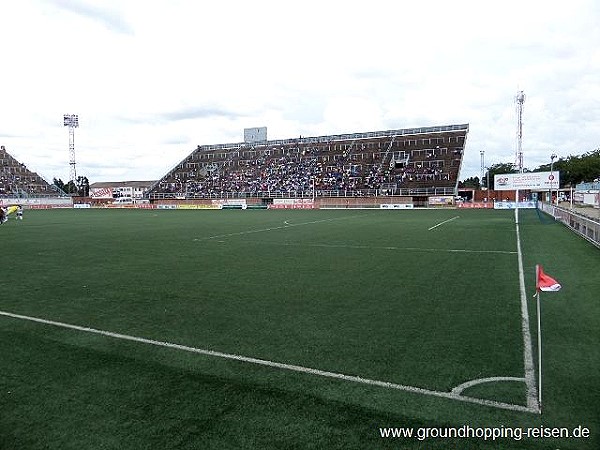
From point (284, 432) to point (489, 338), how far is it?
3790mm

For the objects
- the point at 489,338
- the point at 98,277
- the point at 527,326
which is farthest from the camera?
the point at 98,277

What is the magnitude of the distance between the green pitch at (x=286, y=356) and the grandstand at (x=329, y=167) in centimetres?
5703

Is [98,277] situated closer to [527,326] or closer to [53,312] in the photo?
[53,312]

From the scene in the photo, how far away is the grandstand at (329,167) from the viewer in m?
69.0

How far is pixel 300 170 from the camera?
79.6 meters

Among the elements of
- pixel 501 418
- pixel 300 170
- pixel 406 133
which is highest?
pixel 406 133

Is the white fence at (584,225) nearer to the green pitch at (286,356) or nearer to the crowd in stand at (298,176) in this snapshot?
the green pitch at (286,356)

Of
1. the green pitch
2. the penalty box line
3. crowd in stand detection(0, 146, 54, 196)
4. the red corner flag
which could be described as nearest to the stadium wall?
crowd in stand detection(0, 146, 54, 196)

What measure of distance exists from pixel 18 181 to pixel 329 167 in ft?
208

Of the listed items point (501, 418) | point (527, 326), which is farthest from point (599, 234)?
point (501, 418)

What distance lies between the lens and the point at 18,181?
89375 millimetres

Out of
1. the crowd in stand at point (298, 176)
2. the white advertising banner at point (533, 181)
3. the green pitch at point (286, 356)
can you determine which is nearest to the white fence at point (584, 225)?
Result: the green pitch at point (286, 356)

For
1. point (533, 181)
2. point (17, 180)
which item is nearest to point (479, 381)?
point (533, 181)

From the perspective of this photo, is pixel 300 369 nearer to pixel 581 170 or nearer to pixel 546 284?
pixel 546 284
